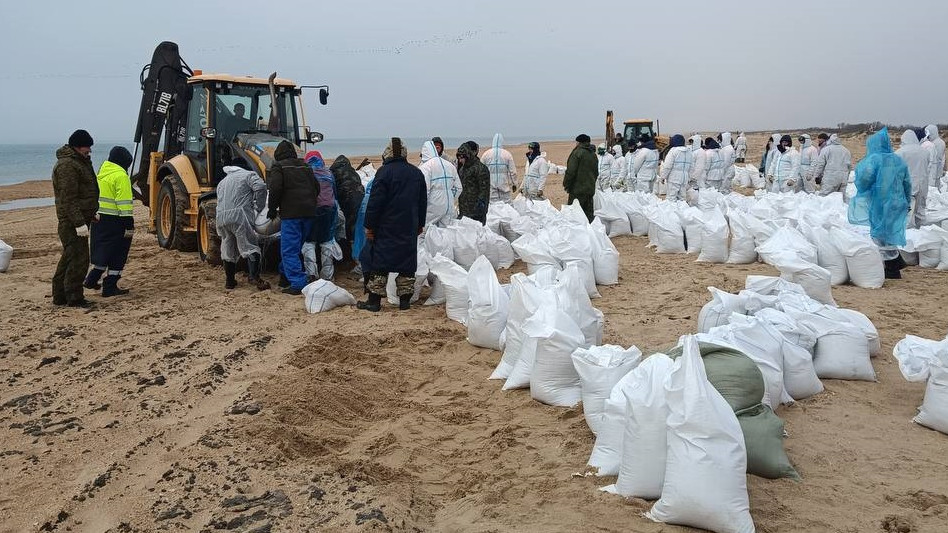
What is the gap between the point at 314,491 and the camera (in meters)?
2.91

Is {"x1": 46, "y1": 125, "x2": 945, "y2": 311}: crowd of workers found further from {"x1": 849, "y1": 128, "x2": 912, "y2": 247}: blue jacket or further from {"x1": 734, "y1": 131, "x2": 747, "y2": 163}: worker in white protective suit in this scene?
{"x1": 734, "y1": 131, "x2": 747, "y2": 163}: worker in white protective suit

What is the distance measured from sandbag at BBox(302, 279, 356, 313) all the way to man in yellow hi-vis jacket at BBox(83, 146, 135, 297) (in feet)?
5.84

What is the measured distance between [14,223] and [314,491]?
1242 centimetres

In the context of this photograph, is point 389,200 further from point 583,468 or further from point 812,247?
point 812,247

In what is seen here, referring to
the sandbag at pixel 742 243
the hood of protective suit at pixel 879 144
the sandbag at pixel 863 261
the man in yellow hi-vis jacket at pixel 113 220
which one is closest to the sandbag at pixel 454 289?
the man in yellow hi-vis jacket at pixel 113 220

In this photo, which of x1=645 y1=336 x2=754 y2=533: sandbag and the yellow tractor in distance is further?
the yellow tractor in distance

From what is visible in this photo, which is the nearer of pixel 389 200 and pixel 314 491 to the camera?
pixel 314 491

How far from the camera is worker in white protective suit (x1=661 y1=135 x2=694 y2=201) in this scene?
1230cm

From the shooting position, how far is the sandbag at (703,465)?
245cm

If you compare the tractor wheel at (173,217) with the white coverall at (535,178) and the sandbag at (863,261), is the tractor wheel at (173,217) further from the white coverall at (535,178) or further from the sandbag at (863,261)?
the sandbag at (863,261)

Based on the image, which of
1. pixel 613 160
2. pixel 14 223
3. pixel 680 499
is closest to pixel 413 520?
pixel 680 499

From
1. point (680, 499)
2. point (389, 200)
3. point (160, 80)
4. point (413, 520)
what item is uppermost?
point (160, 80)

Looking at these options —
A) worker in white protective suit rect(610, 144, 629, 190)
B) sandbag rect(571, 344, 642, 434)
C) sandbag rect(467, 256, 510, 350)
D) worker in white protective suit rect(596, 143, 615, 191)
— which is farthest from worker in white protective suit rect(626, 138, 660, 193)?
sandbag rect(571, 344, 642, 434)

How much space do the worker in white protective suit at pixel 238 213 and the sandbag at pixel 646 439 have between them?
183 inches
